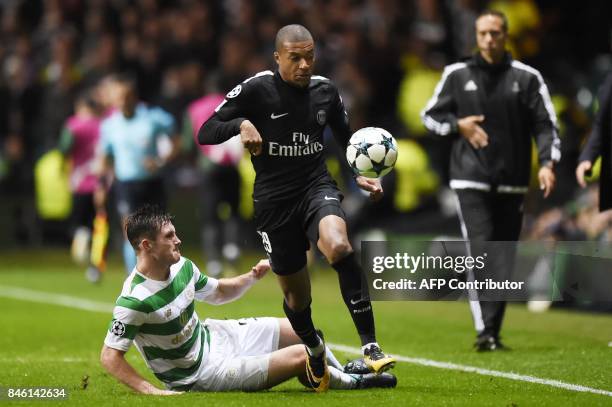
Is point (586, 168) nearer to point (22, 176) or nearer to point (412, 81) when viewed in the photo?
point (412, 81)

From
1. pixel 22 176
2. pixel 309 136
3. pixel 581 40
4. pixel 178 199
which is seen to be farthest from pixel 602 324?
pixel 22 176

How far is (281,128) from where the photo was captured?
8.89 meters

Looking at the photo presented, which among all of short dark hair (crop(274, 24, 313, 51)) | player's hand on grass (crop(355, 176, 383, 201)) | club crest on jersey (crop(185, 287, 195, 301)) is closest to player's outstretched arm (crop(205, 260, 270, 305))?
club crest on jersey (crop(185, 287, 195, 301))

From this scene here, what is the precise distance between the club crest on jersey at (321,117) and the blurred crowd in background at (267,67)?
25.3ft

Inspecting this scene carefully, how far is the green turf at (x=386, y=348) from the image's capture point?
841 cm

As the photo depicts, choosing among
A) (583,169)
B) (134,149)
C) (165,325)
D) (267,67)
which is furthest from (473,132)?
(267,67)

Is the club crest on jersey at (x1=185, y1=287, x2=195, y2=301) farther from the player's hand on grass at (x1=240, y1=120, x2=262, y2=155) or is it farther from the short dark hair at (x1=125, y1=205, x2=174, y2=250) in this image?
the player's hand on grass at (x1=240, y1=120, x2=262, y2=155)

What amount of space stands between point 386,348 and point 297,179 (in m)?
3.20

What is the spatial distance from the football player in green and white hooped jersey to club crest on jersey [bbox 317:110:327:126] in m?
1.02

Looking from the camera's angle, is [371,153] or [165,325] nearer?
[165,325]

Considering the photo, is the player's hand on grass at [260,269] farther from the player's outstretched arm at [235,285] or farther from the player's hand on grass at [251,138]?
the player's hand on grass at [251,138]

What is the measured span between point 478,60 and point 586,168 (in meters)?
1.46

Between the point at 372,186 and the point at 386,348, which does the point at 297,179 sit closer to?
the point at 372,186

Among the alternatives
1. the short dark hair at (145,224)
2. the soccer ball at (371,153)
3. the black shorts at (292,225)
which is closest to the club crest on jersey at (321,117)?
the soccer ball at (371,153)
